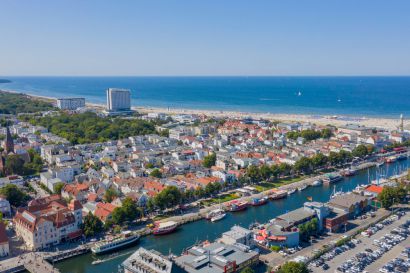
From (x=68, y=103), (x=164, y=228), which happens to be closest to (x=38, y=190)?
(x=164, y=228)

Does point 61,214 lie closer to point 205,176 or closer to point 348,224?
point 205,176

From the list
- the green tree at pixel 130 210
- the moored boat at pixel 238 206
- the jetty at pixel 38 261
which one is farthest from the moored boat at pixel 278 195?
the jetty at pixel 38 261

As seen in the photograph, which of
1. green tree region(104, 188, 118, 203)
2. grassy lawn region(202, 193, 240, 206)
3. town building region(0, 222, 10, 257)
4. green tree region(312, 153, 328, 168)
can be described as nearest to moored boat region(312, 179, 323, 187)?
green tree region(312, 153, 328, 168)

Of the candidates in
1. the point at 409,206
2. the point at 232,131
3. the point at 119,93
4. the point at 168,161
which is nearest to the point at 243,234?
the point at 409,206

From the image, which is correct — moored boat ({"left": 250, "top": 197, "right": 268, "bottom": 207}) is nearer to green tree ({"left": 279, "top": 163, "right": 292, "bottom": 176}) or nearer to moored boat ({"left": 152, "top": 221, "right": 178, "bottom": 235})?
green tree ({"left": 279, "top": 163, "right": 292, "bottom": 176})

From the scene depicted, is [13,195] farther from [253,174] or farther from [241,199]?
[253,174]

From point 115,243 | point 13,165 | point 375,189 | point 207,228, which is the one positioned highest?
point 13,165

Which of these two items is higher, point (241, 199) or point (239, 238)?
point (239, 238)
